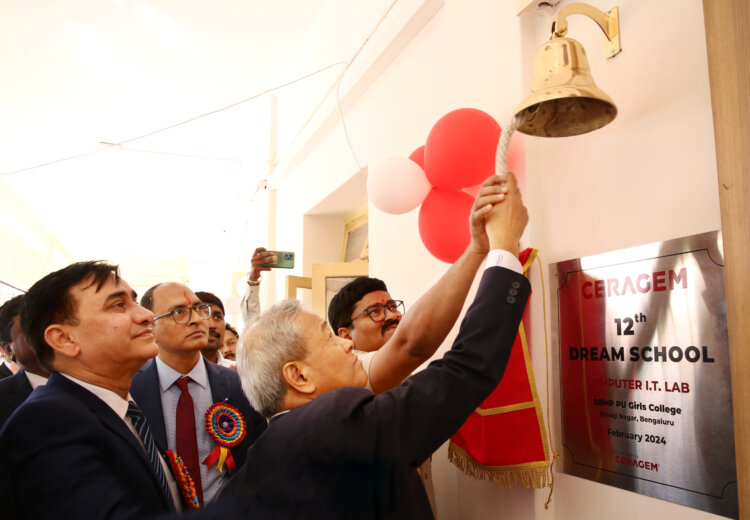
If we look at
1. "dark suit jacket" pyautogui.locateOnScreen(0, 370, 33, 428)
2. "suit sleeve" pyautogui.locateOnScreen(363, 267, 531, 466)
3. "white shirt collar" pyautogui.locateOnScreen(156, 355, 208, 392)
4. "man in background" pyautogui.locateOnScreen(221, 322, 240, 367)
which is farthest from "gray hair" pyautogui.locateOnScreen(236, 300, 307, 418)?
"man in background" pyautogui.locateOnScreen(221, 322, 240, 367)

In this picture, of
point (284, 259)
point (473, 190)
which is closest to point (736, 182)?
point (473, 190)

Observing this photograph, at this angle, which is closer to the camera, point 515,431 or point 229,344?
point 515,431

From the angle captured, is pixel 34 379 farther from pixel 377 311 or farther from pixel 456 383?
pixel 456 383

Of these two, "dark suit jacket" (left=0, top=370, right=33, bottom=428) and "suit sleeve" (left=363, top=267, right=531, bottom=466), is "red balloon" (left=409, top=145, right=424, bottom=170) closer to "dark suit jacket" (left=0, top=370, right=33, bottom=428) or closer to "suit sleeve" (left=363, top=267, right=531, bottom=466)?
"suit sleeve" (left=363, top=267, right=531, bottom=466)

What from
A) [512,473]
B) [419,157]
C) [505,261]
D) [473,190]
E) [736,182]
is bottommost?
[512,473]

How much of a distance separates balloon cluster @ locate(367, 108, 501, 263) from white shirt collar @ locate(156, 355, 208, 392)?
88 centimetres

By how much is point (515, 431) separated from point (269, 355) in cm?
75

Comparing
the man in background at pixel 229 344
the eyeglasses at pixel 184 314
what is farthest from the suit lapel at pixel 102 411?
the man in background at pixel 229 344

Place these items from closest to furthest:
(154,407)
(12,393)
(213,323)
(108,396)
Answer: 1. (108,396)
2. (154,407)
3. (12,393)
4. (213,323)

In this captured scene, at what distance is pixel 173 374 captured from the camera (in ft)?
6.25

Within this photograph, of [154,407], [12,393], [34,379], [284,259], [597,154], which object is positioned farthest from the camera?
[284,259]

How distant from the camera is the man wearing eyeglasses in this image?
1.73m

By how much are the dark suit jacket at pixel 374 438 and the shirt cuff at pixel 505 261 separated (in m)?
0.05

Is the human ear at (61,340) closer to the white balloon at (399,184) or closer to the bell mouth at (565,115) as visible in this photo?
the white balloon at (399,184)
